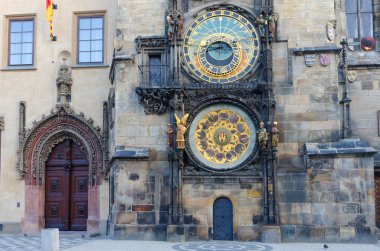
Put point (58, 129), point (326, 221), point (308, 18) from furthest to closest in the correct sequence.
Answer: point (58, 129), point (308, 18), point (326, 221)

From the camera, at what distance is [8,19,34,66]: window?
23.4m

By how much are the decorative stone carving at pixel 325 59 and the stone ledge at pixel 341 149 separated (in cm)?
256

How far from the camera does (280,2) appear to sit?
1933 centimetres

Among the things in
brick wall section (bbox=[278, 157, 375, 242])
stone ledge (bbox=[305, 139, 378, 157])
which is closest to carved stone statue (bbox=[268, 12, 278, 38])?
stone ledge (bbox=[305, 139, 378, 157])

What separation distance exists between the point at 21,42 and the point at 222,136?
9934mm

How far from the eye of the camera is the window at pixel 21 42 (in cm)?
2344

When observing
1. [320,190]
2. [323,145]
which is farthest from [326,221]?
[323,145]

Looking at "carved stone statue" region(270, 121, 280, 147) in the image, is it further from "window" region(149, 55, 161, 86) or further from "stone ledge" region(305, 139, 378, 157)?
"window" region(149, 55, 161, 86)

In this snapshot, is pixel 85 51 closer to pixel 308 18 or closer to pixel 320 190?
pixel 308 18

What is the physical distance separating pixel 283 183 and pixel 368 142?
3930 millimetres

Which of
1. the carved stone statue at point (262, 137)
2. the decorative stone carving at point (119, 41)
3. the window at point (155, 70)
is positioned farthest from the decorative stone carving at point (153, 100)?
the carved stone statue at point (262, 137)

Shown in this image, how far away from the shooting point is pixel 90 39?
23.3m

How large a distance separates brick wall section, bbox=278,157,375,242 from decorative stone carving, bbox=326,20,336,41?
13.2 feet

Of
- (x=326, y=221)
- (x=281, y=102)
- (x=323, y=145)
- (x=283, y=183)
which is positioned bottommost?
(x=326, y=221)
